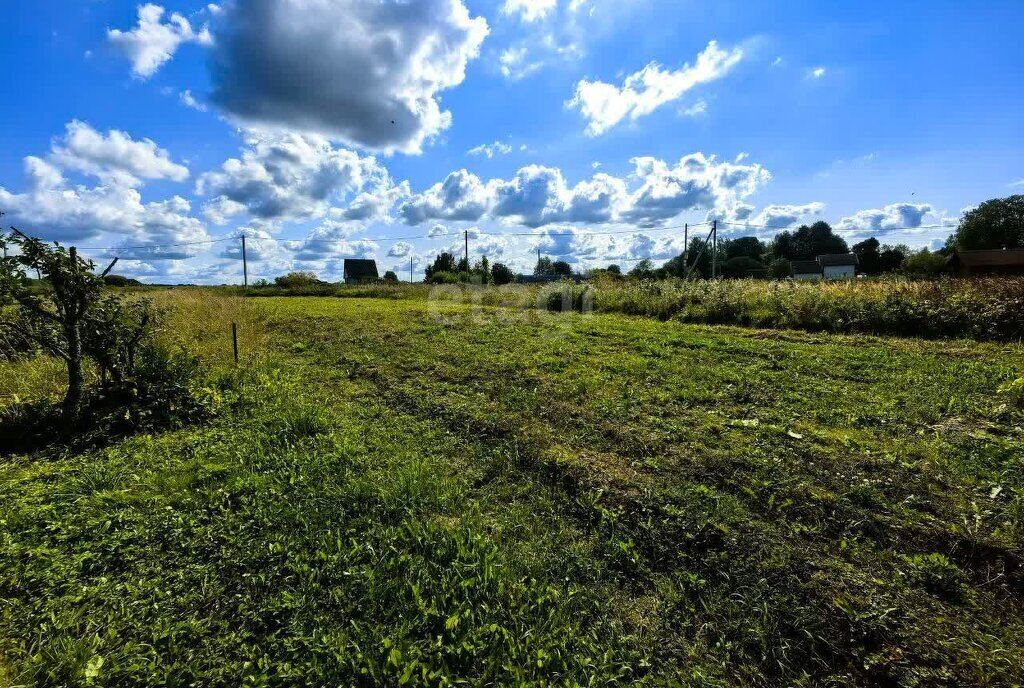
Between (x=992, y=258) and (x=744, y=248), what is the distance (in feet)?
123

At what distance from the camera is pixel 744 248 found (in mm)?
71750

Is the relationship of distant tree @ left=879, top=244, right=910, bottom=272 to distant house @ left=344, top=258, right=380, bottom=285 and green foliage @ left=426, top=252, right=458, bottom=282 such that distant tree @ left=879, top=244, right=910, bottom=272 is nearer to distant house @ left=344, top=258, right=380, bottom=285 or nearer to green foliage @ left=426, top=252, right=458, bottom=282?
green foliage @ left=426, top=252, right=458, bottom=282

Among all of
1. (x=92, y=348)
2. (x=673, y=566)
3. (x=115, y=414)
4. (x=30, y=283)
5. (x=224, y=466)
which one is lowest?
(x=673, y=566)

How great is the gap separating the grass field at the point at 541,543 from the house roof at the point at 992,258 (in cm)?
4150

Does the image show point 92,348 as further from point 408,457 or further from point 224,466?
point 408,457

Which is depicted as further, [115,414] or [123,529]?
[115,414]

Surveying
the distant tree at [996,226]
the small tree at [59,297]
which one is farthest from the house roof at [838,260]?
the small tree at [59,297]

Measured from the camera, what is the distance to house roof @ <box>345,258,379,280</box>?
59.5m

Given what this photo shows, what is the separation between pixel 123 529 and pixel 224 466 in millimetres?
917

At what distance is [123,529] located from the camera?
3027 mm

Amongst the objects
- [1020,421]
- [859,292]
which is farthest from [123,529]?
[859,292]

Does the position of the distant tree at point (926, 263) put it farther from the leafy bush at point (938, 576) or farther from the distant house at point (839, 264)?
→ the leafy bush at point (938, 576)

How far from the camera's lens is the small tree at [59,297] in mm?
4250

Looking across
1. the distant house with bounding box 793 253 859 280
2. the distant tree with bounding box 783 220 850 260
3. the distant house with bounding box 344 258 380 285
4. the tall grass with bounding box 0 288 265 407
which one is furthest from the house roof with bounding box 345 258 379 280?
the distant tree with bounding box 783 220 850 260
